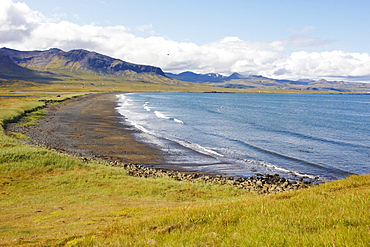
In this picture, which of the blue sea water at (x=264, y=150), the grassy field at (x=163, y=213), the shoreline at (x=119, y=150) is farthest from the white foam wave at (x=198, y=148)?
the grassy field at (x=163, y=213)

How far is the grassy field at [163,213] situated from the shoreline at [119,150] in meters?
3.55

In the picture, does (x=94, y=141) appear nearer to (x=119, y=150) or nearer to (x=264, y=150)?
(x=119, y=150)

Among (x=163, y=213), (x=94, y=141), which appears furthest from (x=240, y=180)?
(x=94, y=141)

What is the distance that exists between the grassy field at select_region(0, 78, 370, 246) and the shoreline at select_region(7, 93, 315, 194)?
3.55 meters

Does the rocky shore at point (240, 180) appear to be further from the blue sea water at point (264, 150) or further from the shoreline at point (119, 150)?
the blue sea water at point (264, 150)

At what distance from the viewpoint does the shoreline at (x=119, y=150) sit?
1066 inches

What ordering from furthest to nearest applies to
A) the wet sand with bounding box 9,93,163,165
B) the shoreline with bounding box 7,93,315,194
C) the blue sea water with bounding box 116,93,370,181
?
the wet sand with bounding box 9,93,163,165, the blue sea water with bounding box 116,93,370,181, the shoreline with bounding box 7,93,315,194

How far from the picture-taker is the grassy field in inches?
332

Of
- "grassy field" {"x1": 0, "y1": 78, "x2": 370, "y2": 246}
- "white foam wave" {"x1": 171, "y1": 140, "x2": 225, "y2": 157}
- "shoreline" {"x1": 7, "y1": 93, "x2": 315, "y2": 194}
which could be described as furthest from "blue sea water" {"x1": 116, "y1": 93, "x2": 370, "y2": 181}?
"grassy field" {"x1": 0, "y1": 78, "x2": 370, "y2": 246}

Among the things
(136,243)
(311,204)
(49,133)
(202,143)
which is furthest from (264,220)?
(49,133)

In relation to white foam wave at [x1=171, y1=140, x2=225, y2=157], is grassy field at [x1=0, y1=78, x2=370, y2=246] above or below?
above

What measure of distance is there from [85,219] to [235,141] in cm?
3781

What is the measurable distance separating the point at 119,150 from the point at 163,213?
92.8 ft

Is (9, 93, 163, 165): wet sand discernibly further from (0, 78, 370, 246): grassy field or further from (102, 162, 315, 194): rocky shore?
(0, 78, 370, 246): grassy field
